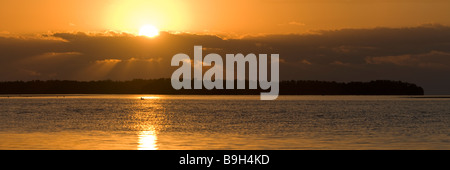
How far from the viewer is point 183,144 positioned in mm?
37719

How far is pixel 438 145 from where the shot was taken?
37.9 metres
